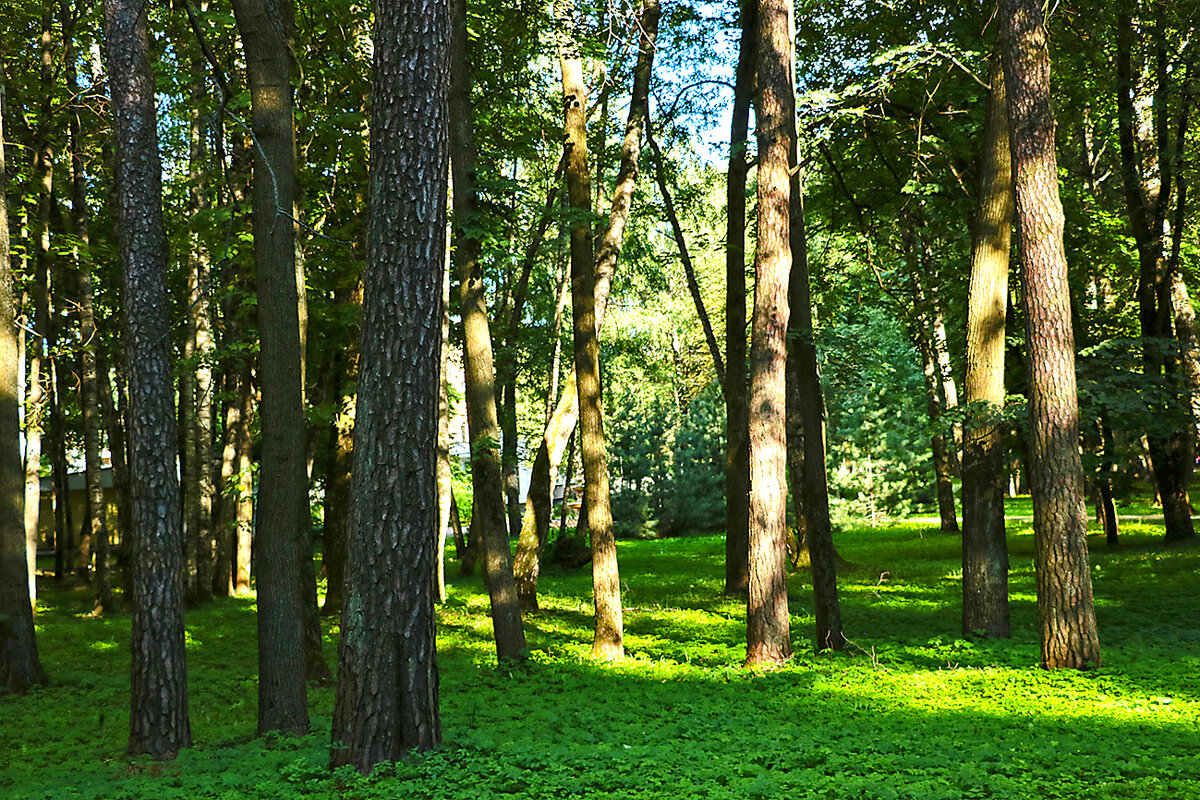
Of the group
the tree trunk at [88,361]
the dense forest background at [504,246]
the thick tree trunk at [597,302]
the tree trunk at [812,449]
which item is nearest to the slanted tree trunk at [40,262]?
the dense forest background at [504,246]

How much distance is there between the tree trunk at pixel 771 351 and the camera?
921 centimetres

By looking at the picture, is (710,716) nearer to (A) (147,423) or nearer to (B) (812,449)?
(B) (812,449)

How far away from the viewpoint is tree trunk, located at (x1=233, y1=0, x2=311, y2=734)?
709 centimetres

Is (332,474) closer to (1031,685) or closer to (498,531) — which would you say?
(498,531)

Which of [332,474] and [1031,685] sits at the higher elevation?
[332,474]

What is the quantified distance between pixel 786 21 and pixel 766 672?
7.03 meters

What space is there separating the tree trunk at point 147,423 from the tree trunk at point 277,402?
2.33 ft

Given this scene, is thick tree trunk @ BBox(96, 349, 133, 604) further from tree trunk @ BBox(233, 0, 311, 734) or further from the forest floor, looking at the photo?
tree trunk @ BBox(233, 0, 311, 734)

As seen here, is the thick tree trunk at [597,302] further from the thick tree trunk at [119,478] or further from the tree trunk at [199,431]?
the tree trunk at [199,431]

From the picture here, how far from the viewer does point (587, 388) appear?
10383 mm

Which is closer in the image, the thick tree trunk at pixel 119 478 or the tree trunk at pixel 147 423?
the tree trunk at pixel 147 423

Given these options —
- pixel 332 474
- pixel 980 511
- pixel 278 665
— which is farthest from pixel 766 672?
pixel 332 474

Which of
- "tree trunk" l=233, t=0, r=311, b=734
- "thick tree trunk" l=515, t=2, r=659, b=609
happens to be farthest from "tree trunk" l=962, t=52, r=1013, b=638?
"tree trunk" l=233, t=0, r=311, b=734

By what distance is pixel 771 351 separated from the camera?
30.8 feet
